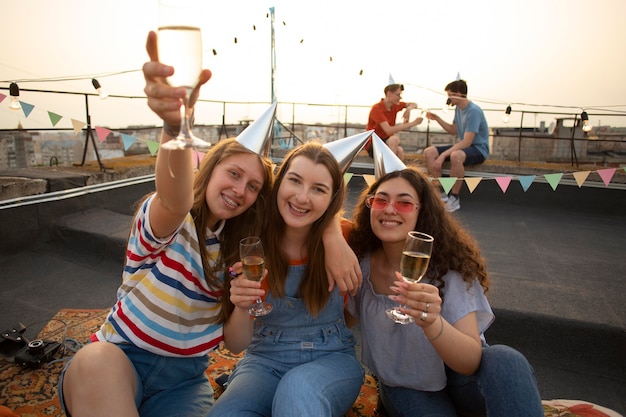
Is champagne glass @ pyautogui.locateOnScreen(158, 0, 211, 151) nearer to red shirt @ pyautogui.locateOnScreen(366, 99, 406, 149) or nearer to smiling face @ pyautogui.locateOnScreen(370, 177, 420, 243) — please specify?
smiling face @ pyautogui.locateOnScreen(370, 177, 420, 243)

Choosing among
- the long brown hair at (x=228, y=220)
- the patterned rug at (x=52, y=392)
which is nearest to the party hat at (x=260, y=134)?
the long brown hair at (x=228, y=220)

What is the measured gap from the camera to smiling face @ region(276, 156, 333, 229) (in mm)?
1823

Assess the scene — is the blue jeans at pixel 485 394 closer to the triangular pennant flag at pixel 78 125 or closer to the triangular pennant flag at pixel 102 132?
the triangular pennant flag at pixel 102 132

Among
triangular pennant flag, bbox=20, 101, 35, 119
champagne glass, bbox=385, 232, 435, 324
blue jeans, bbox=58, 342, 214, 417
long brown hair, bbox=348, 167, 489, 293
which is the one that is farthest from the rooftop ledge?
blue jeans, bbox=58, 342, 214, 417

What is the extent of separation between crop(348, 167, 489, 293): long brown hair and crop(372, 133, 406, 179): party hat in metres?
0.08

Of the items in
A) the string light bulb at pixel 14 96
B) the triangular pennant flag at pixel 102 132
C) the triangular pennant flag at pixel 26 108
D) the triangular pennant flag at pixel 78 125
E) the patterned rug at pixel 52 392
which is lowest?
the patterned rug at pixel 52 392

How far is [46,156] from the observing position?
239 inches

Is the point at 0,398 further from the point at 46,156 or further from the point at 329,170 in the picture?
the point at 46,156

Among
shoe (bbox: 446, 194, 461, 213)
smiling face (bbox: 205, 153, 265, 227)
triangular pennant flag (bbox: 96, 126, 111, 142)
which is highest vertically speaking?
triangular pennant flag (bbox: 96, 126, 111, 142)

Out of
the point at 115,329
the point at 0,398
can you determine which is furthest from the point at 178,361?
the point at 0,398

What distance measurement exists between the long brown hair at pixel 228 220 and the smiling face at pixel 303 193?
0.10 meters

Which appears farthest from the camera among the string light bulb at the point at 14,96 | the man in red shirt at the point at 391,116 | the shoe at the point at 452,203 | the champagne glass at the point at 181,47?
the man in red shirt at the point at 391,116

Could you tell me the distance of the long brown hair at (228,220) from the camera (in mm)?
1760

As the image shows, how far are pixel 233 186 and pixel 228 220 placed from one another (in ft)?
0.74
